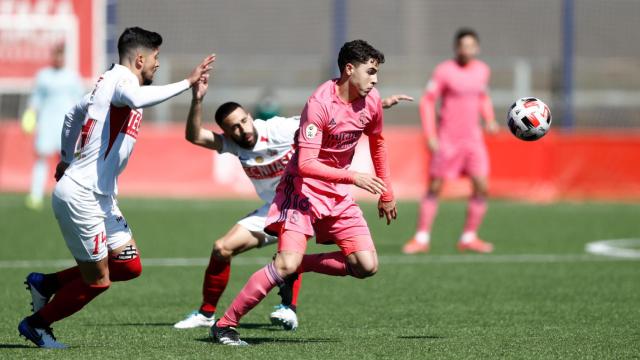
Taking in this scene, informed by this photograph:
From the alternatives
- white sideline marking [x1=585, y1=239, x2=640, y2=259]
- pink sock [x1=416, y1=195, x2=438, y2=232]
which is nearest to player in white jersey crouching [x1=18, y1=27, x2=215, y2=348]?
pink sock [x1=416, y1=195, x2=438, y2=232]

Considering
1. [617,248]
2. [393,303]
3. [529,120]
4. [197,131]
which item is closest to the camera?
[197,131]

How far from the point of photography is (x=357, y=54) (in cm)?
754

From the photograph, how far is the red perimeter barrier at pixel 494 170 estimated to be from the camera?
2052cm

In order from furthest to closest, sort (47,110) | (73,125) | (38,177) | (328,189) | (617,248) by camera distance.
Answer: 1. (47,110)
2. (38,177)
3. (617,248)
4. (328,189)
5. (73,125)

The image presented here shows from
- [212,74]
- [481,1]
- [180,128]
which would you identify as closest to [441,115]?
[180,128]

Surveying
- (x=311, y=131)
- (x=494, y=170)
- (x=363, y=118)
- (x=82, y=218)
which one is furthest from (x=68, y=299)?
(x=494, y=170)

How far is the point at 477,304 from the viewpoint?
9.55 m

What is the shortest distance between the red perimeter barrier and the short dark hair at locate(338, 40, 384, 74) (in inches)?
507

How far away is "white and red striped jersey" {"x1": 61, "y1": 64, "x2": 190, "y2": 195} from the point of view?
7.22 metres

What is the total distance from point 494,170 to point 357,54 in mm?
13371

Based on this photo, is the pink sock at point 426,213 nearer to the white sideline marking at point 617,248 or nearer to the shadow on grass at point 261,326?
the white sideline marking at point 617,248

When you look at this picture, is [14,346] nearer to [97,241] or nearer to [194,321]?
[97,241]

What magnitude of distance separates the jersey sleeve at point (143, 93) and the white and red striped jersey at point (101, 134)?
5 cm

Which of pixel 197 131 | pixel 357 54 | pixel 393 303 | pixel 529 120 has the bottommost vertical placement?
pixel 393 303
